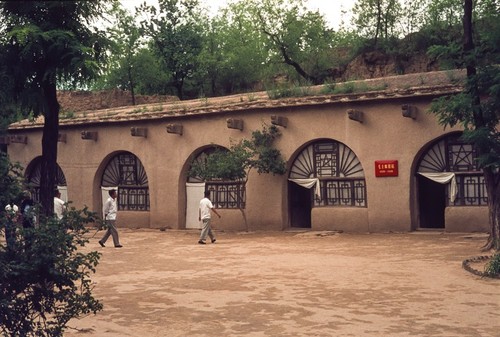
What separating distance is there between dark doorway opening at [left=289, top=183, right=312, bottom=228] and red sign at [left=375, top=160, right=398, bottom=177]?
3.12 meters

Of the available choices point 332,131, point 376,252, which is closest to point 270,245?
point 376,252

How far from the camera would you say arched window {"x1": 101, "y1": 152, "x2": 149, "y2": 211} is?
2527 centimetres

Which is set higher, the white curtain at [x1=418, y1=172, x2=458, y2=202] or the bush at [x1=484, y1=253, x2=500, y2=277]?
the white curtain at [x1=418, y1=172, x2=458, y2=202]

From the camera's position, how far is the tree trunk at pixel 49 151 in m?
11.4

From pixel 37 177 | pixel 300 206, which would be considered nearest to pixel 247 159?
pixel 300 206

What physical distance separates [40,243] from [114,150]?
1965 cm

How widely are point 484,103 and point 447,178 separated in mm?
4673

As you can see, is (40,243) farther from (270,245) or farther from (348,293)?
(270,245)

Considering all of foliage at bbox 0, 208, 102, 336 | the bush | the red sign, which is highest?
the red sign

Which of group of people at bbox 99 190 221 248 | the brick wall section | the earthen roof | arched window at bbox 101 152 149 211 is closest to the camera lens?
group of people at bbox 99 190 221 248

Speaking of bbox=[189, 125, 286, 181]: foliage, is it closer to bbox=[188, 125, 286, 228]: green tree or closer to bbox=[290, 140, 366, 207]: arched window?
bbox=[188, 125, 286, 228]: green tree

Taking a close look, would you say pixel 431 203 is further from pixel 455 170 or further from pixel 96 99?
pixel 96 99

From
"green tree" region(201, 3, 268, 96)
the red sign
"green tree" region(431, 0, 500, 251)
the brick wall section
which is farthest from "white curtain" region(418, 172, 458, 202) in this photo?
"green tree" region(201, 3, 268, 96)

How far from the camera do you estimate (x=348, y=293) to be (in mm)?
10539
